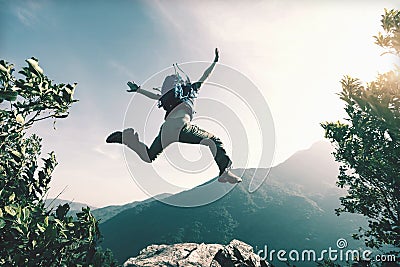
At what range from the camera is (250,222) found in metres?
81.6

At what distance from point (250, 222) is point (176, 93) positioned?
8285 centimetres

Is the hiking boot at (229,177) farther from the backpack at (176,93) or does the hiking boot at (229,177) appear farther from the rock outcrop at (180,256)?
the rock outcrop at (180,256)

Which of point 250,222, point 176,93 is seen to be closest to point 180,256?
point 176,93

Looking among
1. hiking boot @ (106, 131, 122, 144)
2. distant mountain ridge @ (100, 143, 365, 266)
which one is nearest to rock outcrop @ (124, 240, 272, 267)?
hiking boot @ (106, 131, 122, 144)

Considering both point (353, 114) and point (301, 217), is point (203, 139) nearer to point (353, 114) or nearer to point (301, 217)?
point (353, 114)

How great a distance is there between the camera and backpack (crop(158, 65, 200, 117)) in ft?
14.8

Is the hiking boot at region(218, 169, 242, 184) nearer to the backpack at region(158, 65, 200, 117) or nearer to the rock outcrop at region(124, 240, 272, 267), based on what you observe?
the backpack at region(158, 65, 200, 117)

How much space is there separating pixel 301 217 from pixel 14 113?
88.7 metres

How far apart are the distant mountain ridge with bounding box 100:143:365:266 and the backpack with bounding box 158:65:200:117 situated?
62868mm

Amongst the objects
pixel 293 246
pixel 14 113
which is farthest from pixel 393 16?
pixel 293 246

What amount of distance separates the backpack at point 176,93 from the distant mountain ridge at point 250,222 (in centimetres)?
6287

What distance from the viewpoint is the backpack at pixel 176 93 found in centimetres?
451

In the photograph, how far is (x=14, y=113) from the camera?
3.32 meters

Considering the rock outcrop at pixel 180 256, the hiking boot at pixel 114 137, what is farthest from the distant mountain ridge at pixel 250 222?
the hiking boot at pixel 114 137
